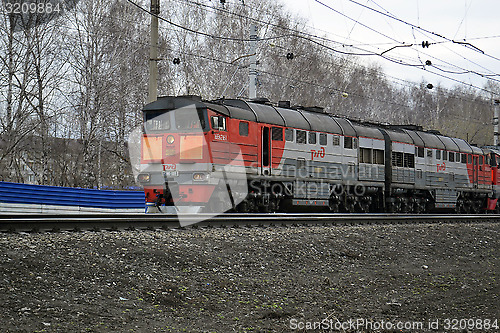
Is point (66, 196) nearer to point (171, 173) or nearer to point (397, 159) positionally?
point (171, 173)

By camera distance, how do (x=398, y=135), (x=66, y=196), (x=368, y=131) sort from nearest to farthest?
(x=66, y=196) → (x=368, y=131) → (x=398, y=135)

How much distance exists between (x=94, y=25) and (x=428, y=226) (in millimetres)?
19899

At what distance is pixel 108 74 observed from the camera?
3138 cm

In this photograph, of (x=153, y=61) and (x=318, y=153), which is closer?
(x=153, y=61)

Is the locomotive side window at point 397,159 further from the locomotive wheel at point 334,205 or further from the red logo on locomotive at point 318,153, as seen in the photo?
the red logo on locomotive at point 318,153

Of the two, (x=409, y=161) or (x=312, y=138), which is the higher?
(x=312, y=138)

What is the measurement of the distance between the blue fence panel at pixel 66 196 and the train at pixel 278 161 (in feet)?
16.2

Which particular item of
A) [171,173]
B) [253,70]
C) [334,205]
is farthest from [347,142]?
[171,173]

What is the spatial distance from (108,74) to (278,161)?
15066 mm

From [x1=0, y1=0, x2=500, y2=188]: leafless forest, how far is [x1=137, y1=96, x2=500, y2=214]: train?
4130 millimetres

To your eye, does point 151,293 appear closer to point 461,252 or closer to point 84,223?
point 84,223

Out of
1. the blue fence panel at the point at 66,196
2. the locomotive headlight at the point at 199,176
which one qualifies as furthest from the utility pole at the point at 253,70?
the locomotive headlight at the point at 199,176

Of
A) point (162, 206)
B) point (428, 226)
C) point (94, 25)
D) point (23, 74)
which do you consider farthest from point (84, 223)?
point (94, 25)

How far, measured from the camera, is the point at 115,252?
9.94 m
